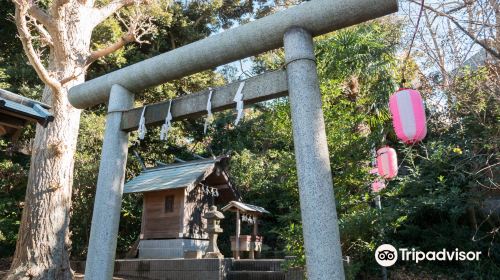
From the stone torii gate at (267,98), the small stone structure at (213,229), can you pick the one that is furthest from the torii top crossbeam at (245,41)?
the small stone structure at (213,229)

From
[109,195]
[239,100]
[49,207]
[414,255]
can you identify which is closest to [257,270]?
[414,255]

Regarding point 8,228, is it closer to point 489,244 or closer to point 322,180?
point 322,180

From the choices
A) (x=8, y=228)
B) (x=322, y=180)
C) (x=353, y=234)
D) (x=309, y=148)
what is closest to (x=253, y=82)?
(x=309, y=148)

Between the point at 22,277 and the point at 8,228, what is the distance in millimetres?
5727

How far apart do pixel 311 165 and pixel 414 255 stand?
248 inches

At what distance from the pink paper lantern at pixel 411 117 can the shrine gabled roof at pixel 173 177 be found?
5090 mm

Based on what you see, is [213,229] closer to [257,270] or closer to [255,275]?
[257,270]

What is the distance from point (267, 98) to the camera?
3201 mm

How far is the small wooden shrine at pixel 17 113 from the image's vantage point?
366 cm

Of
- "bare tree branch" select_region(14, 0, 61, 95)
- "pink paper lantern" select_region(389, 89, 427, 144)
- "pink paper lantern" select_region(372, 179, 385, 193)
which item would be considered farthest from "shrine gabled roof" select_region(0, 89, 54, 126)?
"pink paper lantern" select_region(372, 179, 385, 193)

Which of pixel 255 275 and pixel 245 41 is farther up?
pixel 245 41

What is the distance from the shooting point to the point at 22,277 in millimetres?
5918

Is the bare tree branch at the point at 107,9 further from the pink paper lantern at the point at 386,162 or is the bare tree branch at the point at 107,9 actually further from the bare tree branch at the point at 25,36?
the pink paper lantern at the point at 386,162

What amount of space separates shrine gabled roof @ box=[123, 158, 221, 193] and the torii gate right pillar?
241 inches
